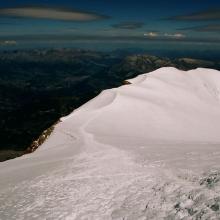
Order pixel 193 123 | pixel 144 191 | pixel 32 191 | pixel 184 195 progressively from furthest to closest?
1. pixel 193 123
2. pixel 32 191
3. pixel 144 191
4. pixel 184 195

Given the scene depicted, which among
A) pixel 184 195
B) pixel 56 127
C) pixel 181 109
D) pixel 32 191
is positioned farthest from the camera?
pixel 181 109

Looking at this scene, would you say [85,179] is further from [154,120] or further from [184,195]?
[154,120]

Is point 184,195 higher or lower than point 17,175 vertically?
higher

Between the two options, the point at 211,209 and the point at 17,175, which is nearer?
the point at 211,209

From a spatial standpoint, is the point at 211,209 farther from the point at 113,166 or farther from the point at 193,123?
the point at 193,123

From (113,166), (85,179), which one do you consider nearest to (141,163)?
(113,166)

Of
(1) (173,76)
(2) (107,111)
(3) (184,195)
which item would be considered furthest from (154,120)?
(1) (173,76)
